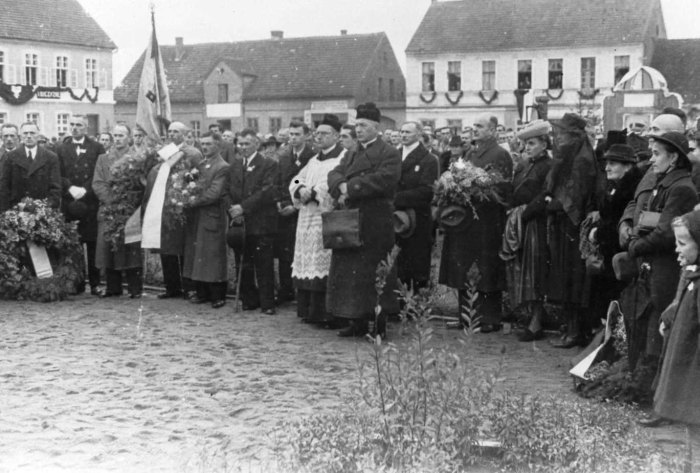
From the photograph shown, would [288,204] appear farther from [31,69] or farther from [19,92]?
[31,69]

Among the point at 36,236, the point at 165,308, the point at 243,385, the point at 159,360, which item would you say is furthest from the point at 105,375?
the point at 36,236

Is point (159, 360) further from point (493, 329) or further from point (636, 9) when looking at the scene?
point (636, 9)

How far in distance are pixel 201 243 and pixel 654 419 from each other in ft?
20.9

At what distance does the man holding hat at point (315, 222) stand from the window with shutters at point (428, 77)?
41.4m

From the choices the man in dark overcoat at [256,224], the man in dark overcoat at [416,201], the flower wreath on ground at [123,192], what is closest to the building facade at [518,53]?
the flower wreath on ground at [123,192]

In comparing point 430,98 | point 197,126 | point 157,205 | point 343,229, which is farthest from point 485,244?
point 197,126

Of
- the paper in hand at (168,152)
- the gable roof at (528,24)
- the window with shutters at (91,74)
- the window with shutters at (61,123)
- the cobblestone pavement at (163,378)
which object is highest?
the gable roof at (528,24)

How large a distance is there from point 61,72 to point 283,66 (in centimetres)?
1186

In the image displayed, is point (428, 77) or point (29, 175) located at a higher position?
point (428, 77)

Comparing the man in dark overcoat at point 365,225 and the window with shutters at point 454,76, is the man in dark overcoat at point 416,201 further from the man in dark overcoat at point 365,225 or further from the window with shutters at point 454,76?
the window with shutters at point 454,76

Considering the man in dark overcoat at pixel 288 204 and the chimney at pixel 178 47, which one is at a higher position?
the chimney at pixel 178 47

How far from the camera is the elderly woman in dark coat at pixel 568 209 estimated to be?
873 cm

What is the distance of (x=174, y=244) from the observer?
11680 millimetres

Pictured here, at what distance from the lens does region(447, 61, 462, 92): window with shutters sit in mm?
49906
